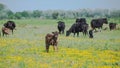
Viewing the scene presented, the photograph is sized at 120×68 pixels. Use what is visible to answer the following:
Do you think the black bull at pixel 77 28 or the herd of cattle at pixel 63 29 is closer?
the herd of cattle at pixel 63 29

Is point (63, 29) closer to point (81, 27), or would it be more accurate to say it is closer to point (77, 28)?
point (81, 27)

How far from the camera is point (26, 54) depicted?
22.6 meters

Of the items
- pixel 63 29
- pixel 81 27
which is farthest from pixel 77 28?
pixel 63 29

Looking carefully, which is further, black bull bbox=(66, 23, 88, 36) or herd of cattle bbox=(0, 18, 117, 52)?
black bull bbox=(66, 23, 88, 36)

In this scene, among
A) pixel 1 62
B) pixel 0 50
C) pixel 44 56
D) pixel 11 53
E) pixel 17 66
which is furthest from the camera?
pixel 0 50

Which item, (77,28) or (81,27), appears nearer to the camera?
(77,28)

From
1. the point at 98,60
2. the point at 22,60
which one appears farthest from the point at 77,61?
the point at 22,60

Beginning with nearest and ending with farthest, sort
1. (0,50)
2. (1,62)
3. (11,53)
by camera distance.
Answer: (1,62), (11,53), (0,50)

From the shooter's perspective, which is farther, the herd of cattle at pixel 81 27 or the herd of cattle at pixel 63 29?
the herd of cattle at pixel 81 27

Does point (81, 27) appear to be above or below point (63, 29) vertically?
above

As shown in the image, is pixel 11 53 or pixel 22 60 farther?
pixel 11 53

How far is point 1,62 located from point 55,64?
3.37 metres

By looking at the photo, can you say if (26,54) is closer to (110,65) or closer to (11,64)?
(11,64)

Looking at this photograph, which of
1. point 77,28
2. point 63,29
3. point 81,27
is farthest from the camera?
point 63,29
